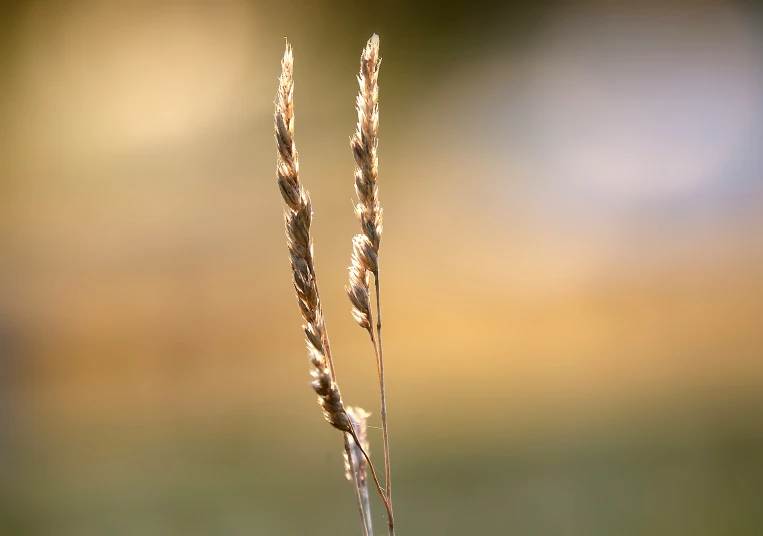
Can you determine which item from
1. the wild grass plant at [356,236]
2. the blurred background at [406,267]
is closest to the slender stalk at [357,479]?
the wild grass plant at [356,236]

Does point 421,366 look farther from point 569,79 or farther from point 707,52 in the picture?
point 707,52

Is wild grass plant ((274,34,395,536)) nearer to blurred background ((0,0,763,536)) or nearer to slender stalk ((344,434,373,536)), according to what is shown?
slender stalk ((344,434,373,536))

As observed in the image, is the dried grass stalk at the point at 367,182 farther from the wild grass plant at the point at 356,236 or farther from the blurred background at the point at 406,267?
the blurred background at the point at 406,267

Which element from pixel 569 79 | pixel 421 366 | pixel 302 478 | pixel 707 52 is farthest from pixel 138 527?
pixel 707 52

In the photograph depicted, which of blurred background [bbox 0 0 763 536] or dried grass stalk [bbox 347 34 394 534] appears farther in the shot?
blurred background [bbox 0 0 763 536]

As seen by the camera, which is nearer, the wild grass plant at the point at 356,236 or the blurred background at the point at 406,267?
the wild grass plant at the point at 356,236

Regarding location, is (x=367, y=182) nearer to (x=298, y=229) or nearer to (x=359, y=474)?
(x=298, y=229)

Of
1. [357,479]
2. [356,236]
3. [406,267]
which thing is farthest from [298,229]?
[406,267]

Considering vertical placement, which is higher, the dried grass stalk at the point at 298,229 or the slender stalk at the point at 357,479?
the dried grass stalk at the point at 298,229

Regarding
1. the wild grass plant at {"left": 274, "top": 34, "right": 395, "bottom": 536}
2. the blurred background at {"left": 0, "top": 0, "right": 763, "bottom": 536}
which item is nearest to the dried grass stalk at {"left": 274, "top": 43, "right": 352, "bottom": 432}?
Answer: the wild grass plant at {"left": 274, "top": 34, "right": 395, "bottom": 536}

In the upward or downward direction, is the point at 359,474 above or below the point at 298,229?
below
